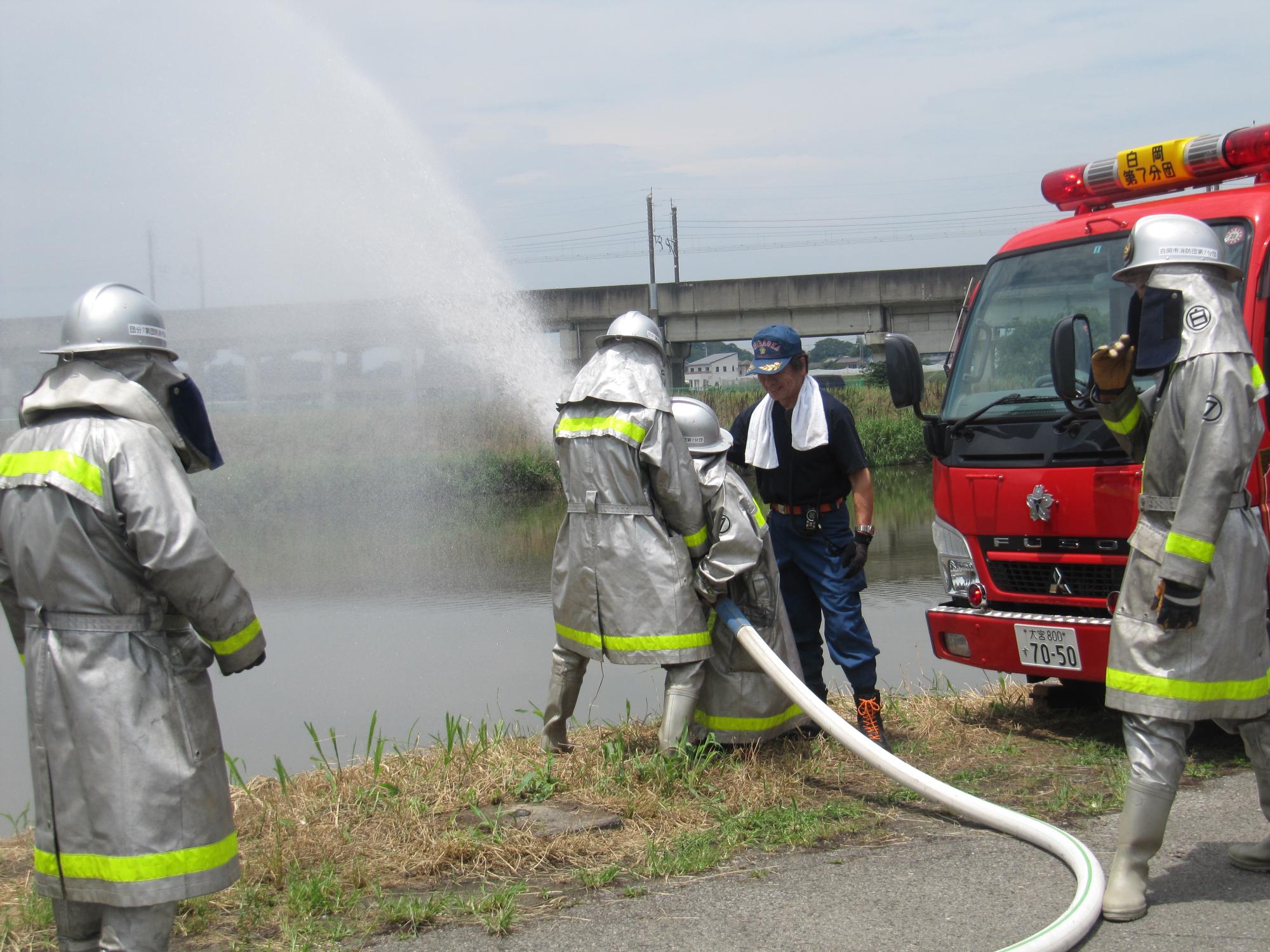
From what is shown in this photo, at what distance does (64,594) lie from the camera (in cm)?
280

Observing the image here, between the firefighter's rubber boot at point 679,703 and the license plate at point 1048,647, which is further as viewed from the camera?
the license plate at point 1048,647

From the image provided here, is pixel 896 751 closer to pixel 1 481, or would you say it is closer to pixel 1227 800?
pixel 1227 800

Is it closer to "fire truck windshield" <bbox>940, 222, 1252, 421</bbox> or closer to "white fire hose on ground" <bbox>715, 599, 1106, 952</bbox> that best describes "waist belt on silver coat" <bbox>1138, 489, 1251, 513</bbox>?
"white fire hose on ground" <bbox>715, 599, 1106, 952</bbox>

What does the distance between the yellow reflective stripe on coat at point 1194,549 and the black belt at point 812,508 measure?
213cm

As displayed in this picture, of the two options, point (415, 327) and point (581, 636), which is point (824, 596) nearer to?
point (581, 636)

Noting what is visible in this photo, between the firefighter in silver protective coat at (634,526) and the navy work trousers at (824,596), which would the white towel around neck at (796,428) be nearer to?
the navy work trousers at (824,596)

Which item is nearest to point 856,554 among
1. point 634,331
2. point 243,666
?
point 634,331

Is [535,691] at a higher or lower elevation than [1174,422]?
lower

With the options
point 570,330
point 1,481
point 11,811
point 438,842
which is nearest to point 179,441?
point 1,481

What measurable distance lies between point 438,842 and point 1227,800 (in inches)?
119

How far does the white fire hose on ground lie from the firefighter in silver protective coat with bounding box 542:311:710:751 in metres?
0.25

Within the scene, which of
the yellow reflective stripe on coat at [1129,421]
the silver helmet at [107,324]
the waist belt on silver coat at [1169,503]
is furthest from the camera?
the yellow reflective stripe on coat at [1129,421]

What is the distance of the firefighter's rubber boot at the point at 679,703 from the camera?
15.5 ft

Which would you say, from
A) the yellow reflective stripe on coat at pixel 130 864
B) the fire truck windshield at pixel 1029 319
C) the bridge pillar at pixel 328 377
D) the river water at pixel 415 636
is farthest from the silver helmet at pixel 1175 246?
the bridge pillar at pixel 328 377
